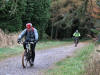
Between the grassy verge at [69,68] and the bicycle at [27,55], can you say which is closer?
the grassy verge at [69,68]

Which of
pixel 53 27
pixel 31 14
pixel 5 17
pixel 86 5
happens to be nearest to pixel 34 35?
pixel 86 5

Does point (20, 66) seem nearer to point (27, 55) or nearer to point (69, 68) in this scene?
point (27, 55)

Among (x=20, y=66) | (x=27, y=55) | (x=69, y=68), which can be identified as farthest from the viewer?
(x=20, y=66)

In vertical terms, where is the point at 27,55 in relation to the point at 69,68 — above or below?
above

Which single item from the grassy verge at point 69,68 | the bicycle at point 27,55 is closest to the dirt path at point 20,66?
the bicycle at point 27,55

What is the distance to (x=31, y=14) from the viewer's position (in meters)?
41.4

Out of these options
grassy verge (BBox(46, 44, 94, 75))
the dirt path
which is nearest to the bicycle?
→ the dirt path

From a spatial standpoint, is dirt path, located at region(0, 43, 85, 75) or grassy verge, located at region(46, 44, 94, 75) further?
dirt path, located at region(0, 43, 85, 75)

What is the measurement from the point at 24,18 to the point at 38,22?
385 cm

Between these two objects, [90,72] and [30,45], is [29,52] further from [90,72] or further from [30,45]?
[90,72]

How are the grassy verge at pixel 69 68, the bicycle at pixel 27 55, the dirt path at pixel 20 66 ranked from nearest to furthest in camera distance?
the grassy verge at pixel 69 68
the dirt path at pixel 20 66
the bicycle at pixel 27 55

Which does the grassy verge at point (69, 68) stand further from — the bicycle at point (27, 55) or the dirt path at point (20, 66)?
the bicycle at point (27, 55)

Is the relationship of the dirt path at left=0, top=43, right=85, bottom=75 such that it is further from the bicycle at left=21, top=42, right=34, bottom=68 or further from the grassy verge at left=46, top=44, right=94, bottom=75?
the grassy verge at left=46, top=44, right=94, bottom=75

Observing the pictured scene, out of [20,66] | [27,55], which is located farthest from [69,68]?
[20,66]
